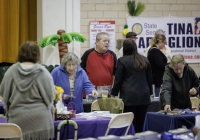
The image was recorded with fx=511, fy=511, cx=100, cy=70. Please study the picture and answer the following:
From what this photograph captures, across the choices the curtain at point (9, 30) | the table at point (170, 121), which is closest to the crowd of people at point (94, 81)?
the table at point (170, 121)

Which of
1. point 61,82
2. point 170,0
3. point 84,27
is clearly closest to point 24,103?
point 61,82

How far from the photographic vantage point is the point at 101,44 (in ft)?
22.0

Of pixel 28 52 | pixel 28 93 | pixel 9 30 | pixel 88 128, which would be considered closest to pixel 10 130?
pixel 28 93

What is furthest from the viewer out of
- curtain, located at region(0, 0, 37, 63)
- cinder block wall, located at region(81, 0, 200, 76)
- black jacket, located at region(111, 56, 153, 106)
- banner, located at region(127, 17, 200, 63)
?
banner, located at region(127, 17, 200, 63)

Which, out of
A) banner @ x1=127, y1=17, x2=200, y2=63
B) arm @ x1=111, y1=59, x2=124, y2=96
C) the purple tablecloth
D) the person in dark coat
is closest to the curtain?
banner @ x1=127, y1=17, x2=200, y2=63

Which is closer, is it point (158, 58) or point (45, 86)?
point (45, 86)

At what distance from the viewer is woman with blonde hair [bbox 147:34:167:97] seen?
7.31 metres

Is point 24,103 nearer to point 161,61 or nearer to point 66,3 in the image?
point 161,61

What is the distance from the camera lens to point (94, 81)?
22.9 ft

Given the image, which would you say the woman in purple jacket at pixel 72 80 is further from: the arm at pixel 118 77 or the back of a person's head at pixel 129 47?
the back of a person's head at pixel 129 47

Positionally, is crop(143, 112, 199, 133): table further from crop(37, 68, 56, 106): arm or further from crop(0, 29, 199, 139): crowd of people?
crop(37, 68, 56, 106): arm

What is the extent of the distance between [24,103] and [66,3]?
13.6 feet

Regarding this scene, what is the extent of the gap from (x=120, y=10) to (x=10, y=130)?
5.11 metres

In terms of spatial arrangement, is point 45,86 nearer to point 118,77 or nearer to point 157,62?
point 118,77
